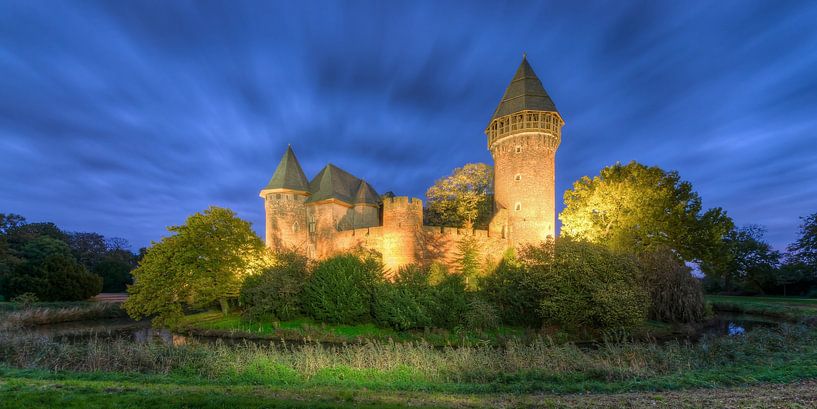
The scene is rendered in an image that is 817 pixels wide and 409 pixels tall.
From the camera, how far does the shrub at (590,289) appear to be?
779 inches

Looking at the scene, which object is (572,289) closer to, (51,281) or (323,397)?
(323,397)

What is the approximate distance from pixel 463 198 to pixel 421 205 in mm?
6117

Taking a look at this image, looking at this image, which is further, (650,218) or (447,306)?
(650,218)

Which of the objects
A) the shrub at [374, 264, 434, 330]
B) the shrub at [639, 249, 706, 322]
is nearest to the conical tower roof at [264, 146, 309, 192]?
the shrub at [374, 264, 434, 330]

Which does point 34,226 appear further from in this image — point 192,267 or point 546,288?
point 546,288

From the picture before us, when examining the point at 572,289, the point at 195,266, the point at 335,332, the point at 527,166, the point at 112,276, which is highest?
the point at 527,166

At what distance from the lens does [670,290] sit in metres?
24.8

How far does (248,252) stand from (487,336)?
18717 millimetres

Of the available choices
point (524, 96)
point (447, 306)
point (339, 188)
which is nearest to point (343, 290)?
point (447, 306)

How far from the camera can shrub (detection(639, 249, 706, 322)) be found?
2473 centimetres

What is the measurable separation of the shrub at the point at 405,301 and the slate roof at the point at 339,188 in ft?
38.1

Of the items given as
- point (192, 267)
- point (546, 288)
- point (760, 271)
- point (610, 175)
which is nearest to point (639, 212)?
point (610, 175)

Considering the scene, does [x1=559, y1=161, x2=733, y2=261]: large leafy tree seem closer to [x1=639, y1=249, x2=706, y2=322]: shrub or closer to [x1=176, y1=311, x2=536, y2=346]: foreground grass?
[x1=639, y1=249, x2=706, y2=322]: shrub

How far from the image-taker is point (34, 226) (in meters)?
52.9
